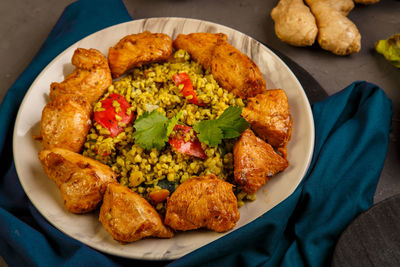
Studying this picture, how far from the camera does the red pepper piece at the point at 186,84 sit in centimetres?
282

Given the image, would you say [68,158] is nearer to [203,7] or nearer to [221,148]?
[221,148]

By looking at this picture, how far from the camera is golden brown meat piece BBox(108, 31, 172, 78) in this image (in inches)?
118

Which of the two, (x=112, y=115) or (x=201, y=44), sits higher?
(x=201, y=44)

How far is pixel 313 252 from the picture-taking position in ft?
8.40

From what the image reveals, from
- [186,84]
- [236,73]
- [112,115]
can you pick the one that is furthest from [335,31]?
[112,115]

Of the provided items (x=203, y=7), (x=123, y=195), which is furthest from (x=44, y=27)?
(x=123, y=195)

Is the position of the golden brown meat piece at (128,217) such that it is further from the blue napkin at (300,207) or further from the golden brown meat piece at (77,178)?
the blue napkin at (300,207)

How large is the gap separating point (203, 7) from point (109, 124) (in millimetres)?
2421

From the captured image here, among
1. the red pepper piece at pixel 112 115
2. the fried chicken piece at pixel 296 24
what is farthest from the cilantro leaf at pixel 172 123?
the fried chicken piece at pixel 296 24

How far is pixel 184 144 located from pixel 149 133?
0.27 metres

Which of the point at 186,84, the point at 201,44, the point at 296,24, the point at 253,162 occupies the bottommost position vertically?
the point at 253,162

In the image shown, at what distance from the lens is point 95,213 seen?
258 cm

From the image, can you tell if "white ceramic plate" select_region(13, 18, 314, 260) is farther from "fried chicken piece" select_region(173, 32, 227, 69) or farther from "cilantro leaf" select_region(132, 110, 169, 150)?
"cilantro leaf" select_region(132, 110, 169, 150)

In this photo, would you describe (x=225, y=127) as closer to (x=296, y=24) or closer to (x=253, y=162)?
(x=253, y=162)
